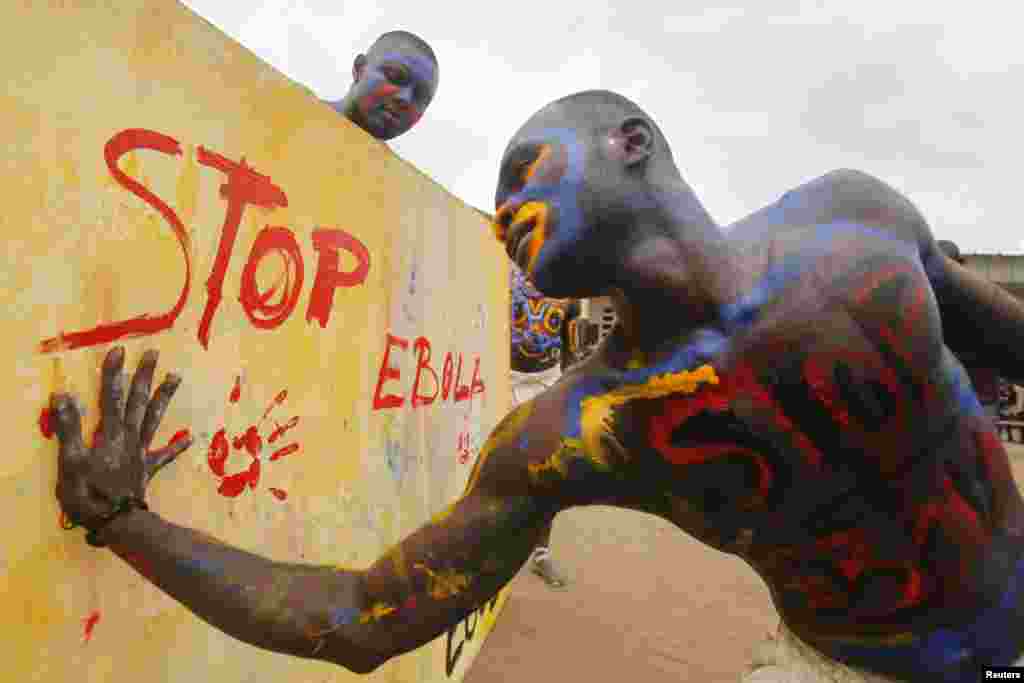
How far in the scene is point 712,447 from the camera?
113 cm

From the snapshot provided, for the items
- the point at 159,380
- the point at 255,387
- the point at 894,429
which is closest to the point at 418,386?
the point at 255,387

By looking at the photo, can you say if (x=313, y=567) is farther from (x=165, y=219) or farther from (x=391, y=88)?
(x=391, y=88)

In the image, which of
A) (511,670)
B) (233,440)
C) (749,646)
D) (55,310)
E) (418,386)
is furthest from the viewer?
(749,646)

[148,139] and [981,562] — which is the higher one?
[148,139]

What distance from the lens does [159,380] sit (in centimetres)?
125

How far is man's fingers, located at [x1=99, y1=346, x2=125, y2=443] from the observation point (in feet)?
3.60

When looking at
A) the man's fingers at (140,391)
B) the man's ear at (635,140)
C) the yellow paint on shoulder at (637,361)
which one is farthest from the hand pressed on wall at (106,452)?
the man's ear at (635,140)

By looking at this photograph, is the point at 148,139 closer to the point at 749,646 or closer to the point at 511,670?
the point at 511,670

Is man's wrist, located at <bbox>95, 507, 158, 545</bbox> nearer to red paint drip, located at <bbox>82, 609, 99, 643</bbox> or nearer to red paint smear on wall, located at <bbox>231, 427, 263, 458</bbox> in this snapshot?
red paint drip, located at <bbox>82, 609, 99, 643</bbox>

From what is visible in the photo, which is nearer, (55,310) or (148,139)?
(55,310)

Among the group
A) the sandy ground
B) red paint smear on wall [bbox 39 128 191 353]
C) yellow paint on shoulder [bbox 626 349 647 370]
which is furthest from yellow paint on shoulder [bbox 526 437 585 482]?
the sandy ground

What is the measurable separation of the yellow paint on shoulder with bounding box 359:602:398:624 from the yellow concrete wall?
1.53 ft

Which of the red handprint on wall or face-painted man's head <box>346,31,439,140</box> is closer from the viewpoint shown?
the red handprint on wall

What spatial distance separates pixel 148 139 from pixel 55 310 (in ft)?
1.30
